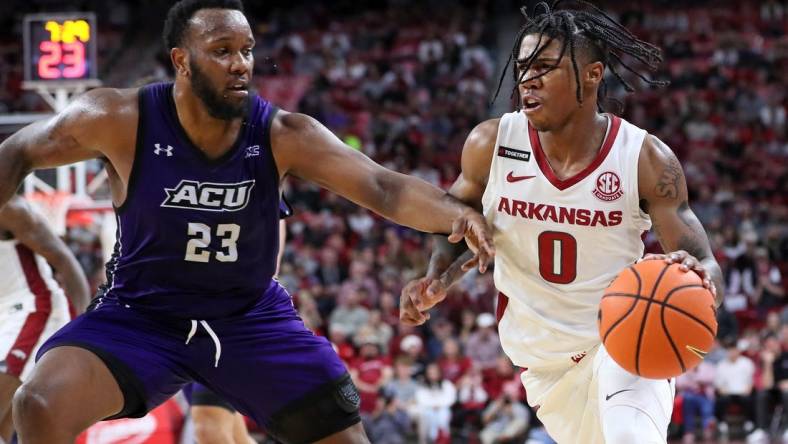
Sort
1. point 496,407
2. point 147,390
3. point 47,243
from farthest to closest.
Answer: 1. point 496,407
2. point 47,243
3. point 147,390

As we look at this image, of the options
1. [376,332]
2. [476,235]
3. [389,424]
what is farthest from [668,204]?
[376,332]

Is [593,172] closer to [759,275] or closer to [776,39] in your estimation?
[759,275]

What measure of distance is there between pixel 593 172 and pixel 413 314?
3.11ft

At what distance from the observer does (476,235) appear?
4160mm

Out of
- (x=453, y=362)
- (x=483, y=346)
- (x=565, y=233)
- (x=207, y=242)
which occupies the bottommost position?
(x=453, y=362)

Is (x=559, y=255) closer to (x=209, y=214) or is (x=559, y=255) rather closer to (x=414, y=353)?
(x=209, y=214)

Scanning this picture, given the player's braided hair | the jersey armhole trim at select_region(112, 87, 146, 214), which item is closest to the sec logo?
the player's braided hair

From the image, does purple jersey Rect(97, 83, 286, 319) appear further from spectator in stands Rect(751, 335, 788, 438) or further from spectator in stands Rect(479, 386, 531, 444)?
spectator in stands Rect(751, 335, 788, 438)

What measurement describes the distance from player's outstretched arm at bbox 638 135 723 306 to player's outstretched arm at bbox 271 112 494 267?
0.82 m

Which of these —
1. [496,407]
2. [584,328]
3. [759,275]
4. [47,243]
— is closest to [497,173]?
[584,328]

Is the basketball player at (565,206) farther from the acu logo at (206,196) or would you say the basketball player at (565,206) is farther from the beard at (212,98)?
the beard at (212,98)

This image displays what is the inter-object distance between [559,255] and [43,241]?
2928 millimetres

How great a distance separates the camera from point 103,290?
4523 millimetres

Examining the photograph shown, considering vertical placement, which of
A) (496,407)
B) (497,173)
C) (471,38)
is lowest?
(496,407)
